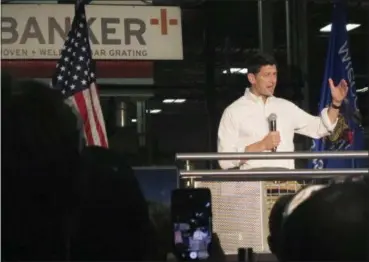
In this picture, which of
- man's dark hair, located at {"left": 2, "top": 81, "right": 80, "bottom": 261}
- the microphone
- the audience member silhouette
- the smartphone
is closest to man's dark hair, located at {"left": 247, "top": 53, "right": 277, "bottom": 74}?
the microphone

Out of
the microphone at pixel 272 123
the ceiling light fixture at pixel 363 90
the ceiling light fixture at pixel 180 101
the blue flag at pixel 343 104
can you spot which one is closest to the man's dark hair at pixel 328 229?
the blue flag at pixel 343 104

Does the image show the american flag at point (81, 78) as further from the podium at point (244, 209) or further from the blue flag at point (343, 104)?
the blue flag at point (343, 104)

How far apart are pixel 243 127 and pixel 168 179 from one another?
0.40 m

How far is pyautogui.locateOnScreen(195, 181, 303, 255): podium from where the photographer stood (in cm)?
409

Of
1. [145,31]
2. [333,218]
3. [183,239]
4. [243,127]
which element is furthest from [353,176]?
[145,31]

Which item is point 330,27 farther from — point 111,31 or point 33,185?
point 33,185

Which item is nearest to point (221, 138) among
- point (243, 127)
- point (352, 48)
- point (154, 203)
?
point (243, 127)

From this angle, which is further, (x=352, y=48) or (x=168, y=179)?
(x=352, y=48)

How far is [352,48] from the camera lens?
4324mm

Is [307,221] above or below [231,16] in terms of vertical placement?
below

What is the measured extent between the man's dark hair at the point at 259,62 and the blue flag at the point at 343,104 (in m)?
0.26

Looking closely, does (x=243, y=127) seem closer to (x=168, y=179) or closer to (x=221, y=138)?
(x=221, y=138)

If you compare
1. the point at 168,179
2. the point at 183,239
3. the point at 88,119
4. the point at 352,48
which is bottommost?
the point at 183,239

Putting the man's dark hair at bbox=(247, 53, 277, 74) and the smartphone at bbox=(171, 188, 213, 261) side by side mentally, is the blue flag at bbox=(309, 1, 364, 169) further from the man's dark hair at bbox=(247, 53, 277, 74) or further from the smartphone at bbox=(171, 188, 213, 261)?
the smartphone at bbox=(171, 188, 213, 261)
